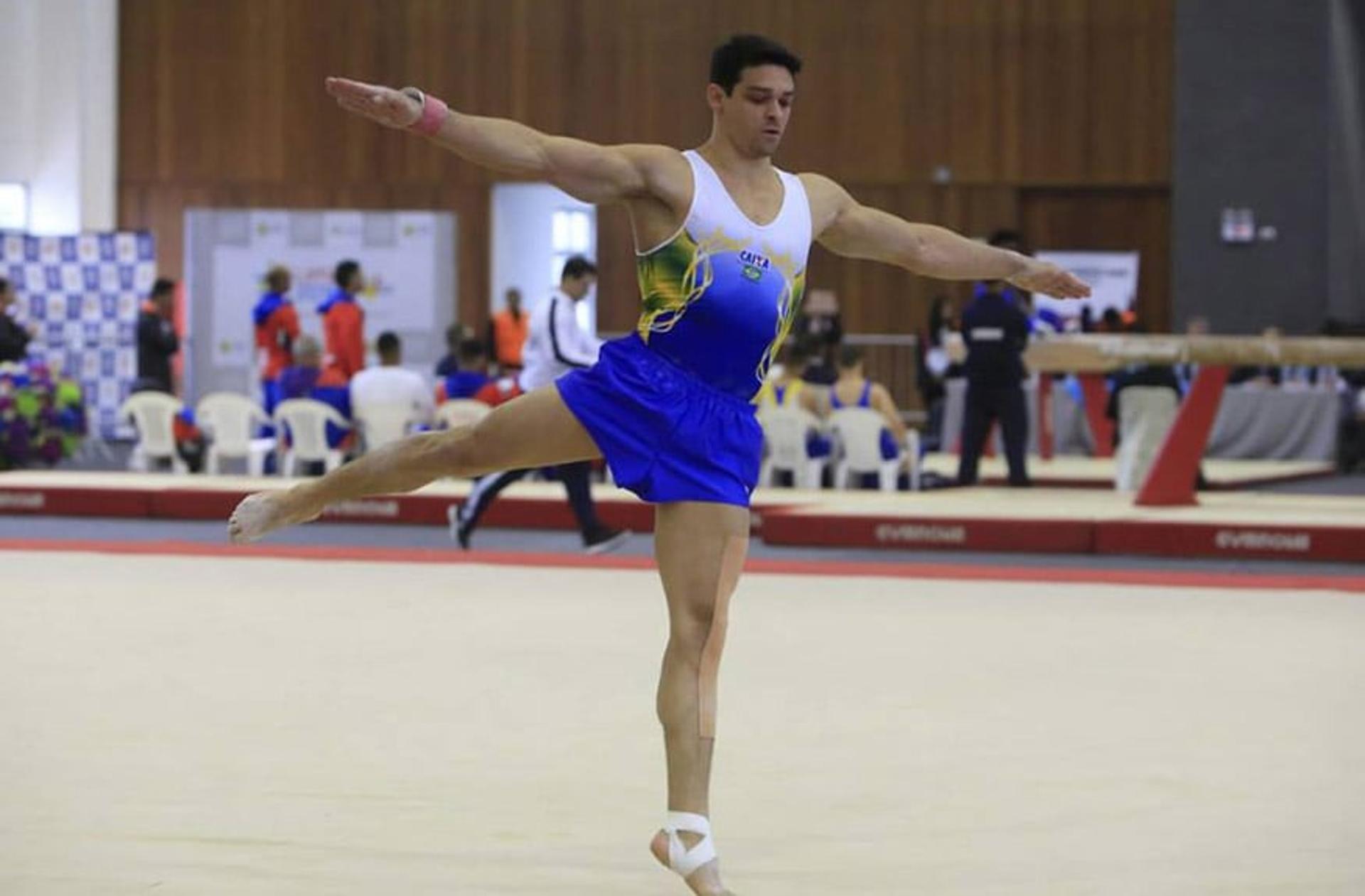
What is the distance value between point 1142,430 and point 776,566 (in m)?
5.15

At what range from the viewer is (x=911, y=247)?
14.3ft

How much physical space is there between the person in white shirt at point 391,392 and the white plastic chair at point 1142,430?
14.6 ft

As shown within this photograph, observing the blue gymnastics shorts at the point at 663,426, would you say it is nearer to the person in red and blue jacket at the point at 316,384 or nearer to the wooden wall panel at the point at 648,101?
the person in red and blue jacket at the point at 316,384

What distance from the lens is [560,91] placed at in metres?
22.8

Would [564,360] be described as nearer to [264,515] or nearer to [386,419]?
[386,419]

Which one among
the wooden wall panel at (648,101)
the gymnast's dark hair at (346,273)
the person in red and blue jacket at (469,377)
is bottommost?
the person in red and blue jacket at (469,377)

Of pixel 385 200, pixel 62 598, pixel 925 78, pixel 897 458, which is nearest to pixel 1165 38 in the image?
pixel 925 78

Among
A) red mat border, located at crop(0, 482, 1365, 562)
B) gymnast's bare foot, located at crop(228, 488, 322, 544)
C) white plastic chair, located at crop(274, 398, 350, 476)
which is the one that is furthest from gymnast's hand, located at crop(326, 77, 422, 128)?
white plastic chair, located at crop(274, 398, 350, 476)

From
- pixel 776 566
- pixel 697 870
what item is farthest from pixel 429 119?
pixel 776 566

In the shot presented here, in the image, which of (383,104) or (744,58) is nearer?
(383,104)

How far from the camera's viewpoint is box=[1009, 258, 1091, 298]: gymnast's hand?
180 inches

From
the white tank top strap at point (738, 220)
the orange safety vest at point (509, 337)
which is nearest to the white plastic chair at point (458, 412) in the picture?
the orange safety vest at point (509, 337)

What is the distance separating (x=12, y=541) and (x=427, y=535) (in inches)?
106

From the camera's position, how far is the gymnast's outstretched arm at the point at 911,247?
165 inches
